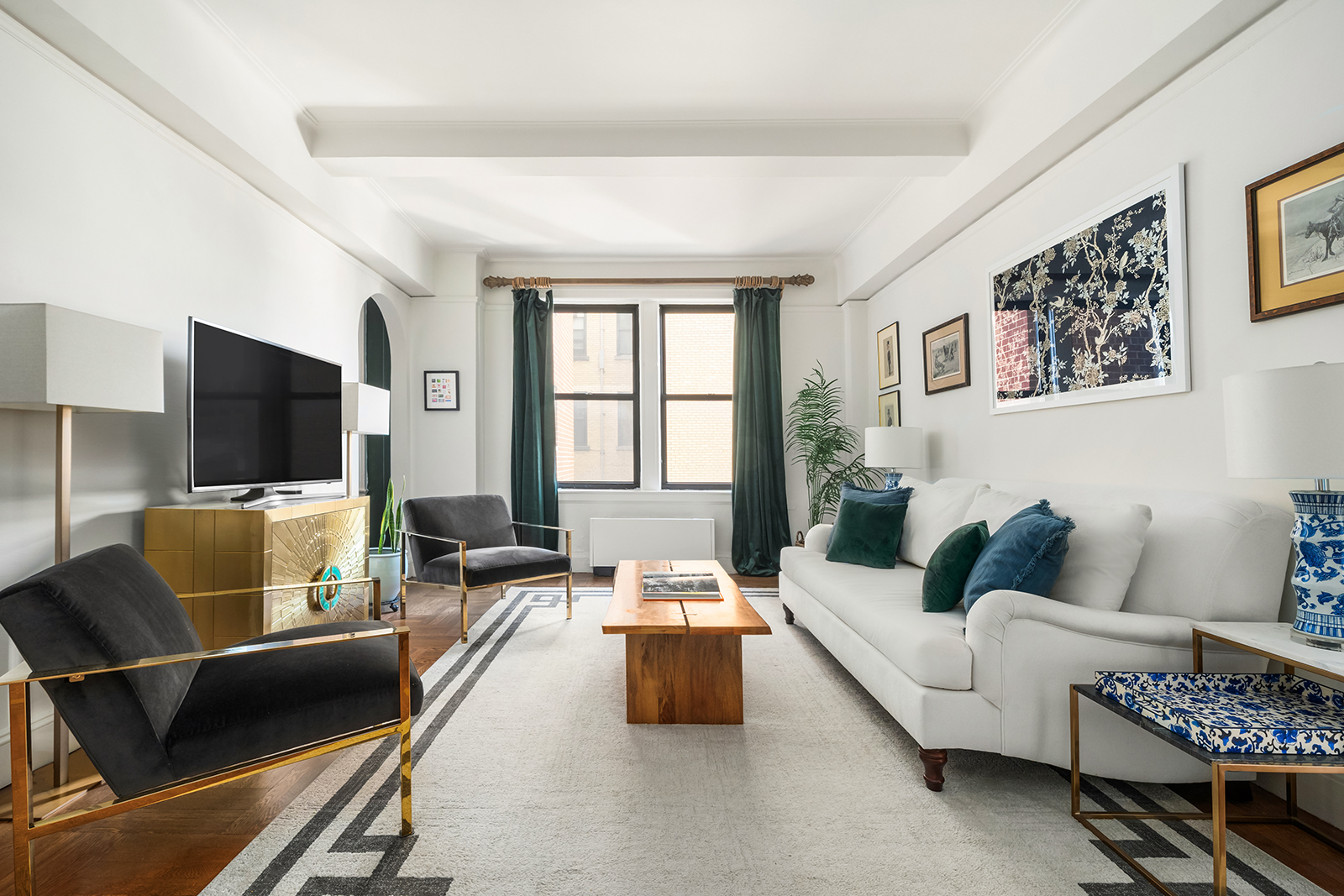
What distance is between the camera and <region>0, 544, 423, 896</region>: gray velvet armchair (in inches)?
55.5

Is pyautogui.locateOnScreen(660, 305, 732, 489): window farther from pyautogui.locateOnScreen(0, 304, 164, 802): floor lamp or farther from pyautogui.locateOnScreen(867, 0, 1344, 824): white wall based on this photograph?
pyautogui.locateOnScreen(0, 304, 164, 802): floor lamp

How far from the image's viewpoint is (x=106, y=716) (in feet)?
4.78

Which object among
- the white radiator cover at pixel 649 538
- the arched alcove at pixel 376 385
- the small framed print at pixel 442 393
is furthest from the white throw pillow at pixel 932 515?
the arched alcove at pixel 376 385

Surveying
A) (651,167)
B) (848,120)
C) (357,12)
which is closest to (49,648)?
(357,12)

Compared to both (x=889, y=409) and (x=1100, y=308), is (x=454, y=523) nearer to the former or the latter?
(x=889, y=409)

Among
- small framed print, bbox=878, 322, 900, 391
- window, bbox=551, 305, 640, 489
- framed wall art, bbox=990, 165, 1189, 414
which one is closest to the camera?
framed wall art, bbox=990, 165, 1189, 414

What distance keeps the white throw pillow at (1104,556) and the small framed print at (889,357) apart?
9.40 ft

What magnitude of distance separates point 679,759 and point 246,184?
3340 millimetres

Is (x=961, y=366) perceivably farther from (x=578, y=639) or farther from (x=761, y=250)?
(x=578, y=639)

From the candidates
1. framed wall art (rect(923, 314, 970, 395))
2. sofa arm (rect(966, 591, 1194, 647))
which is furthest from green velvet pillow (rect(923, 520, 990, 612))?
framed wall art (rect(923, 314, 970, 395))

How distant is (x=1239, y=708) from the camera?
1569 mm

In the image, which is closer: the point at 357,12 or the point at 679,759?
the point at 679,759

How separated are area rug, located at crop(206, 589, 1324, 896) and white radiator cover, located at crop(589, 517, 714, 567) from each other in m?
2.88

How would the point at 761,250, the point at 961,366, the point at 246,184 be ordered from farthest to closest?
the point at 761,250 < the point at 961,366 < the point at 246,184
